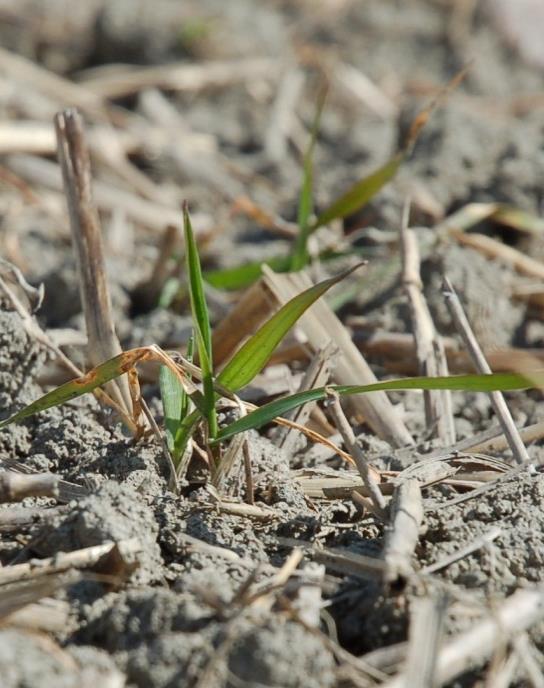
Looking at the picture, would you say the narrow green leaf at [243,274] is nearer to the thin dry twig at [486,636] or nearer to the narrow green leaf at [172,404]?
the narrow green leaf at [172,404]

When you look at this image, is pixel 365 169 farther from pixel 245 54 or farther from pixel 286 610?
pixel 286 610

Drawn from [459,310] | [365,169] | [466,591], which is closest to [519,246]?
[365,169]

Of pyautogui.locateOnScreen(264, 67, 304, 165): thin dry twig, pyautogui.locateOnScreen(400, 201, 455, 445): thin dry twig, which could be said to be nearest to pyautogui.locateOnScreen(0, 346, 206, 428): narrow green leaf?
pyautogui.locateOnScreen(400, 201, 455, 445): thin dry twig

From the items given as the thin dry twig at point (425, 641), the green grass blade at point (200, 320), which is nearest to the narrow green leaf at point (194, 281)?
the green grass blade at point (200, 320)

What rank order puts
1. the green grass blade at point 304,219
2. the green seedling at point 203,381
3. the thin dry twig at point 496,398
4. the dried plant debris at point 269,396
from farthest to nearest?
the green grass blade at point 304,219 < the thin dry twig at point 496,398 < the green seedling at point 203,381 < the dried plant debris at point 269,396

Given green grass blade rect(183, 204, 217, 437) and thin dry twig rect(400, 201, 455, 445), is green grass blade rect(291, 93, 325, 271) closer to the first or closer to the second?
thin dry twig rect(400, 201, 455, 445)

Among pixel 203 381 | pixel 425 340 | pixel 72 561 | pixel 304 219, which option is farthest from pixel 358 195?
pixel 72 561

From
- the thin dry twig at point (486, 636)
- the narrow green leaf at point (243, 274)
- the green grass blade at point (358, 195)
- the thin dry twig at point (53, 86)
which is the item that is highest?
the thin dry twig at point (53, 86)
